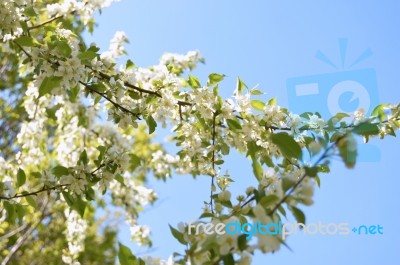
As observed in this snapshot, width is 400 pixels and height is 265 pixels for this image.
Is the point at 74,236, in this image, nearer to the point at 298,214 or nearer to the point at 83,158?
the point at 83,158

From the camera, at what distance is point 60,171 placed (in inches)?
79.8

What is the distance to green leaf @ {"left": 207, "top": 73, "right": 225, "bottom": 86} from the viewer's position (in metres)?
2.16

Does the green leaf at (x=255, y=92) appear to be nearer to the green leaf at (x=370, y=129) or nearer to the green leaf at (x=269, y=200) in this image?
the green leaf at (x=370, y=129)

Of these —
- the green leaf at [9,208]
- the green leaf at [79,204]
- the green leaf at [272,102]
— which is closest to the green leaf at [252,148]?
the green leaf at [272,102]

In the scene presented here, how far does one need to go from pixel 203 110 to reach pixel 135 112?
1.11 feet

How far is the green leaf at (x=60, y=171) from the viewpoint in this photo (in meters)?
2.00

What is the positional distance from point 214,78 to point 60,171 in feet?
2.76

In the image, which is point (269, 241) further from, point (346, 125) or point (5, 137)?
point (5, 137)

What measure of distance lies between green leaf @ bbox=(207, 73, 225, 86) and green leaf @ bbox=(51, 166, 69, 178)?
797 millimetres

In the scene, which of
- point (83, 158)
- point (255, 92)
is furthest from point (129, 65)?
point (255, 92)

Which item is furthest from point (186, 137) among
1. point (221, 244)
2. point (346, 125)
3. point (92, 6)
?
point (92, 6)

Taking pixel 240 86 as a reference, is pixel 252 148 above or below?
below

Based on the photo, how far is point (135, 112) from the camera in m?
2.22

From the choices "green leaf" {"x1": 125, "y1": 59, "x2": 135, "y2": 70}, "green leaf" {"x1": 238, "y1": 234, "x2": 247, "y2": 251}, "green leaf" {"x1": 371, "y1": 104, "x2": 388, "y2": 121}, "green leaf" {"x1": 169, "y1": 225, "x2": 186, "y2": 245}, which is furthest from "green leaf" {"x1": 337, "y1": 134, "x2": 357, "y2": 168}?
"green leaf" {"x1": 125, "y1": 59, "x2": 135, "y2": 70}
